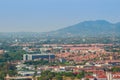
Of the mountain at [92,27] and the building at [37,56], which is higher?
the mountain at [92,27]

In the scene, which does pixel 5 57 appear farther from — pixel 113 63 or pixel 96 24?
pixel 96 24

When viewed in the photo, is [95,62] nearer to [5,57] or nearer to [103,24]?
[5,57]

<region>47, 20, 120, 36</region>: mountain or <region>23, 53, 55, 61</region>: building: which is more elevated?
<region>47, 20, 120, 36</region>: mountain

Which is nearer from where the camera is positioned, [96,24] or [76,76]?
[76,76]

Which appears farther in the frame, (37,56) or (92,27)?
(92,27)

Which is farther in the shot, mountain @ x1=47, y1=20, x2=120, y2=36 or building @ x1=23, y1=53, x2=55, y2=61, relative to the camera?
mountain @ x1=47, y1=20, x2=120, y2=36

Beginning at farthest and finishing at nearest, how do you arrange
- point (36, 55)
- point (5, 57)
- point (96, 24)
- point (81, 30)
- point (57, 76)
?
1. point (96, 24)
2. point (81, 30)
3. point (36, 55)
4. point (5, 57)
5. point (57, 76)

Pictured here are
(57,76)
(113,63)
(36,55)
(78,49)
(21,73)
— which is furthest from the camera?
(78,49)

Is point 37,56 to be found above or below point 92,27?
below

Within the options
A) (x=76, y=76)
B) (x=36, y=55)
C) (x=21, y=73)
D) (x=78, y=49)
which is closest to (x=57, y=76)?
(x=76, y=76)

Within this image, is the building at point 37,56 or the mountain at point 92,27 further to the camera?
the mountain at point 92,27
